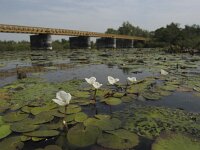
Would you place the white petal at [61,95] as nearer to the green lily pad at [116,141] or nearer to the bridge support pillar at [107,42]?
the green lily pad at [116,141]

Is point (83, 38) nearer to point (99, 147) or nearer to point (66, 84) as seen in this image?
point (66, 84)

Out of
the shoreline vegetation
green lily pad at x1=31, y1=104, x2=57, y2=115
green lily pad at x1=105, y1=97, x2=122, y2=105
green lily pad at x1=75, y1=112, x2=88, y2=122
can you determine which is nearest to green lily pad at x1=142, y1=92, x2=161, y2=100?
green lily pad at x1=105, y1=97, x2=122, y2=105

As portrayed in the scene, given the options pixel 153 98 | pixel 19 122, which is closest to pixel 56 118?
pixel 19 122

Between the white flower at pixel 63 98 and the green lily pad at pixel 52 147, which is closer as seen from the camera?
the green lily pad at pixel 52 147

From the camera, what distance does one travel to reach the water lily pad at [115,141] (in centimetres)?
258

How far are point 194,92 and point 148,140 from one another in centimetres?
290

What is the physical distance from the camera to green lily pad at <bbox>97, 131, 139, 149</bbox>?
2584 millimetres

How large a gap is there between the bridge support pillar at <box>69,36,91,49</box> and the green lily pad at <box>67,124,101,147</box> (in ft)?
160

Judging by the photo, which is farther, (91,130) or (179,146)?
(91,130)

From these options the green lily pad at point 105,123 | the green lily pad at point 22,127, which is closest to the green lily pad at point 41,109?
the green lily pad at point 22,127

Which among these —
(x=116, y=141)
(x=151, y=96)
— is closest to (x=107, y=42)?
(x=151, y=96)

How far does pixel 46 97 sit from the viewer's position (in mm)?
4801

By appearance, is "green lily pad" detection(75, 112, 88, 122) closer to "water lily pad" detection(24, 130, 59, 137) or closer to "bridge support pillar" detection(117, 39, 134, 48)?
"water lily pad" detection(24, 130, 59, 137)

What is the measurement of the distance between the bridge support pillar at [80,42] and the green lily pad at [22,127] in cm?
4841
